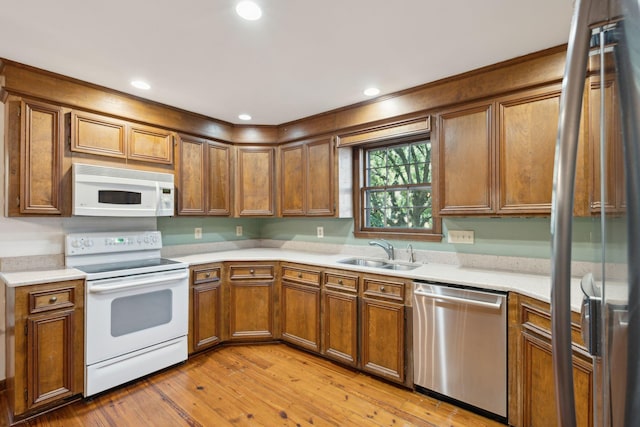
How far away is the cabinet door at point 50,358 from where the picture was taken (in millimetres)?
2010

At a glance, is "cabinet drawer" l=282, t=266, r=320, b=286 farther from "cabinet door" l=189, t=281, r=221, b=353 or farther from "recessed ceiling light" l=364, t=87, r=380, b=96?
"recessed ceiling light" l=364, t=87, r=380, b=96

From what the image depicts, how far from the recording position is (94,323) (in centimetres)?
223

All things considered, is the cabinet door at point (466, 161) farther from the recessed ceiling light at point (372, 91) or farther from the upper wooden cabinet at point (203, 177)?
the upper wooden cabinet at point (203, 177)

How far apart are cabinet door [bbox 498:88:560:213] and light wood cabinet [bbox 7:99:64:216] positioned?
3277mm

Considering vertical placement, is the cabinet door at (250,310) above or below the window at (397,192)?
below

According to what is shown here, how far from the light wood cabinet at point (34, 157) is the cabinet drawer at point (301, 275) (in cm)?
190

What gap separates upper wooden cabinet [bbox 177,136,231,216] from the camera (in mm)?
3143

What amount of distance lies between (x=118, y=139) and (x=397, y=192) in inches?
102

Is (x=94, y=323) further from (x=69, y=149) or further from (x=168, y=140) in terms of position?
(x=168, y=140)

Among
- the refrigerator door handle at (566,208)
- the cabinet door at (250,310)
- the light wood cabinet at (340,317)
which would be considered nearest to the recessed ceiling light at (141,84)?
the cabinet door at (250,310)

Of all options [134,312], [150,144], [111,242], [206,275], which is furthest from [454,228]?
[111,242]

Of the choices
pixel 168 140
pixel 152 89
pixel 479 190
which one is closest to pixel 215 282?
pixel 168 140

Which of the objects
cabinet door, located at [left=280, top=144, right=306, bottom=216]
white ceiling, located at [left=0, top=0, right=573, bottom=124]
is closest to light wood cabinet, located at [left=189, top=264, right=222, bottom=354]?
cabinet door, located at [left=280, top=144, right=306, bottom=216]

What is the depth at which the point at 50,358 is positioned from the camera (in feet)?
6.84
